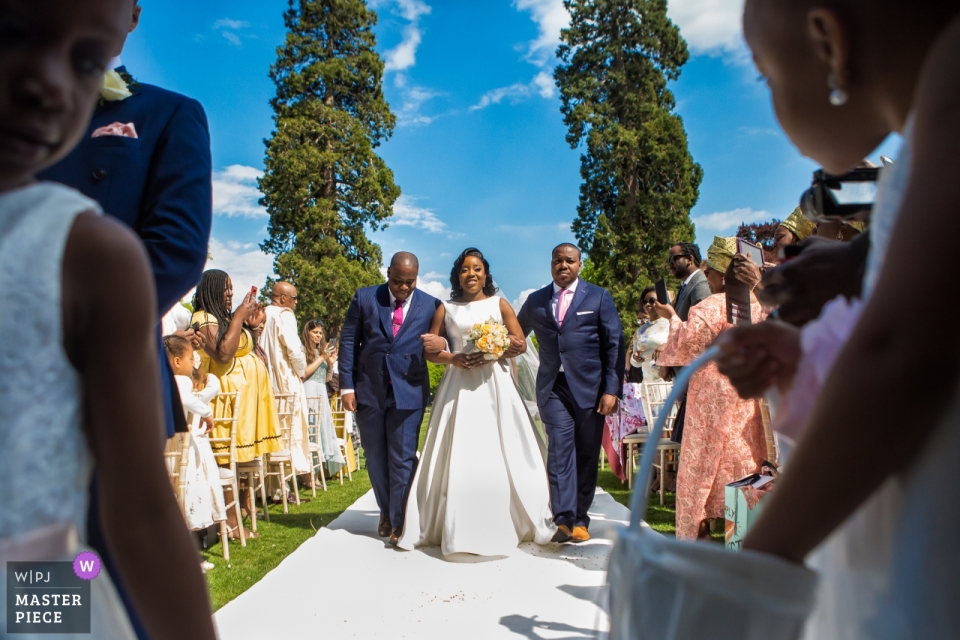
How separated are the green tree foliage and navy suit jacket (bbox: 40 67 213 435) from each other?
23.0 meters

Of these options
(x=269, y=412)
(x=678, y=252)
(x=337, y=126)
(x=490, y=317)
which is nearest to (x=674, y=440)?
(x=678, y=252)

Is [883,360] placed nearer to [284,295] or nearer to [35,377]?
[35,377]

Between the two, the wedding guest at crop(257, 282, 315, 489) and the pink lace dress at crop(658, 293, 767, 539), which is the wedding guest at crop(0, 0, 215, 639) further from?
the wedding guest at crop(257, 282, 315, 489)

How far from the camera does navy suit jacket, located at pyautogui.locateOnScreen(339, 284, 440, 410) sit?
21.1 feet

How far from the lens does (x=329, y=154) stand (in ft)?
86.0

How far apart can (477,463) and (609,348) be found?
156 centimetres

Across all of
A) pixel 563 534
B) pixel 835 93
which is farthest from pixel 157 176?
pixel 563 534

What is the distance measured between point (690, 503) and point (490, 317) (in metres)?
2.18

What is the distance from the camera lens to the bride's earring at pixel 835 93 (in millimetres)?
750

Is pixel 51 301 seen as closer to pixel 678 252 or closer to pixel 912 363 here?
pixel 912 363

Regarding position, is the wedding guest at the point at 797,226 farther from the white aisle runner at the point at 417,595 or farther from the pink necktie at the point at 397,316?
the pink necktie at the point at 397,316

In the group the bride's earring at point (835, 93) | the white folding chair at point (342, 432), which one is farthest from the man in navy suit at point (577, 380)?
the bride's earring at point (835, 93)

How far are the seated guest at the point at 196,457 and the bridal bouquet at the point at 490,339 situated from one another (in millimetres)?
2159

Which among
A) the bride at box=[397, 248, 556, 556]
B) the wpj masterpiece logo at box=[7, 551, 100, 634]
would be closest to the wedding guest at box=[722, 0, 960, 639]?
the wpj masterpiece logo at box=[7, 551, 100, 634]
